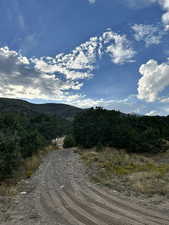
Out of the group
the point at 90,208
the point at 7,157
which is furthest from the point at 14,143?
the point at 90,208

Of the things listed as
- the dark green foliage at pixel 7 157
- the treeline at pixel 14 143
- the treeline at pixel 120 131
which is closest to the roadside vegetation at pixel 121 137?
the treeline at pixel 120 131

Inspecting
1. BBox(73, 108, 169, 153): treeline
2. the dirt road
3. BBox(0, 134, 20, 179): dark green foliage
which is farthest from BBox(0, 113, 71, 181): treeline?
BBox(73, 108, 169, 153): treeline

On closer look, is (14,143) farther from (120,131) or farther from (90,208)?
(120,131)

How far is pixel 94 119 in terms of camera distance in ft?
117

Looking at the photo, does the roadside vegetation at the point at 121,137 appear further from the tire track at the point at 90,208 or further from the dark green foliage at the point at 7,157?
the tire track at the point at 90,208

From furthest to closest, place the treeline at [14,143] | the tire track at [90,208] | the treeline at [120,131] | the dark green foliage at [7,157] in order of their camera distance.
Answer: the treeline at [120,131]
the treeline at [14,143]
the dark green foliage at [7,157]
the tire track at [90,208]

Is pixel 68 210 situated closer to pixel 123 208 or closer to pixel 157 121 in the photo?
pixel 123 208

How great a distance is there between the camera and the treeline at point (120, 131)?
1182 inches

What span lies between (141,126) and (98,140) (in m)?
8.48

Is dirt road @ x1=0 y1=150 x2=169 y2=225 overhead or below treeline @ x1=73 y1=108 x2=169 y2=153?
below

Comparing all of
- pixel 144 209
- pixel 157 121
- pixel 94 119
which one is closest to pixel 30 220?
pixel 144 209

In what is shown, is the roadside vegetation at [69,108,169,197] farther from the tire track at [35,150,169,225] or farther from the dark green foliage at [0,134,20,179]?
the tire track at [35,150,169,225]

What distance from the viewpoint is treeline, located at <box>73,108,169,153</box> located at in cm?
3002

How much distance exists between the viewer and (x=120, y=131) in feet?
100
